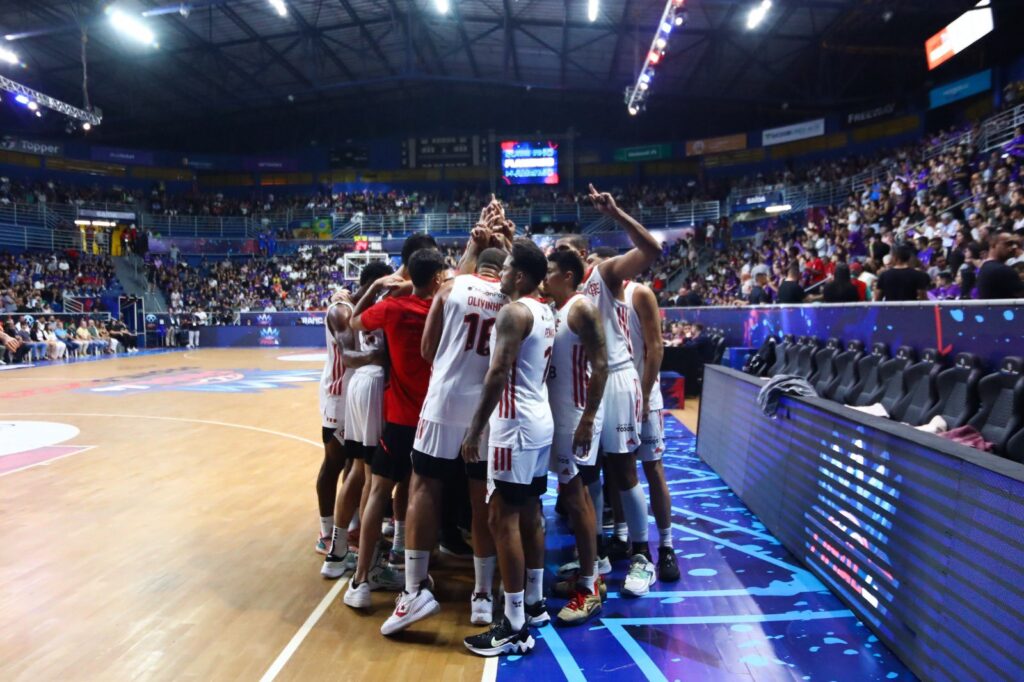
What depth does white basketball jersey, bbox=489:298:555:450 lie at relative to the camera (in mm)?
3117

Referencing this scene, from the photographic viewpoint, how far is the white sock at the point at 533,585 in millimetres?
3338

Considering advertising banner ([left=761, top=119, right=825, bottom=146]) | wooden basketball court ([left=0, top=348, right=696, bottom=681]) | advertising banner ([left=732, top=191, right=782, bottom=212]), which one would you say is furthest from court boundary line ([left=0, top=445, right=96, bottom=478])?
advertising banner ([left=761, top=119, right=825, bottom=146])

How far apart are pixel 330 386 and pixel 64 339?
22.3 meters

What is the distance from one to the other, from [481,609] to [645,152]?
32.7m

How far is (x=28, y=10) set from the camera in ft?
67.5

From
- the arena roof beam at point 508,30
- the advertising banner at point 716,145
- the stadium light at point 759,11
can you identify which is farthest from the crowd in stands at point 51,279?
the advertising banner at point 716,145

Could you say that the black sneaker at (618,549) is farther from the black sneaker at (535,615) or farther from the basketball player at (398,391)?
the basketball player at (398,391)

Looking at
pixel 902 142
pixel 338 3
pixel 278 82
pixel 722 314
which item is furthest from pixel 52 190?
pixel 902 142

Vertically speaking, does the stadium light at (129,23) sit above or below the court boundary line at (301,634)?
above

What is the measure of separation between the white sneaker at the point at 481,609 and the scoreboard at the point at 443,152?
32646 mm

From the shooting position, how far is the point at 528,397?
125 inches

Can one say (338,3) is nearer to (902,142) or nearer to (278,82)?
(278,82)

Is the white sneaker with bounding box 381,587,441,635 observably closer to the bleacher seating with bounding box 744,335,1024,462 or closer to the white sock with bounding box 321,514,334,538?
the white sock with bounding box 321,514,334,538

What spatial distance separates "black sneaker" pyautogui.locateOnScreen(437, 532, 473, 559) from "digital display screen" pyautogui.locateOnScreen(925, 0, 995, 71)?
819 inches
